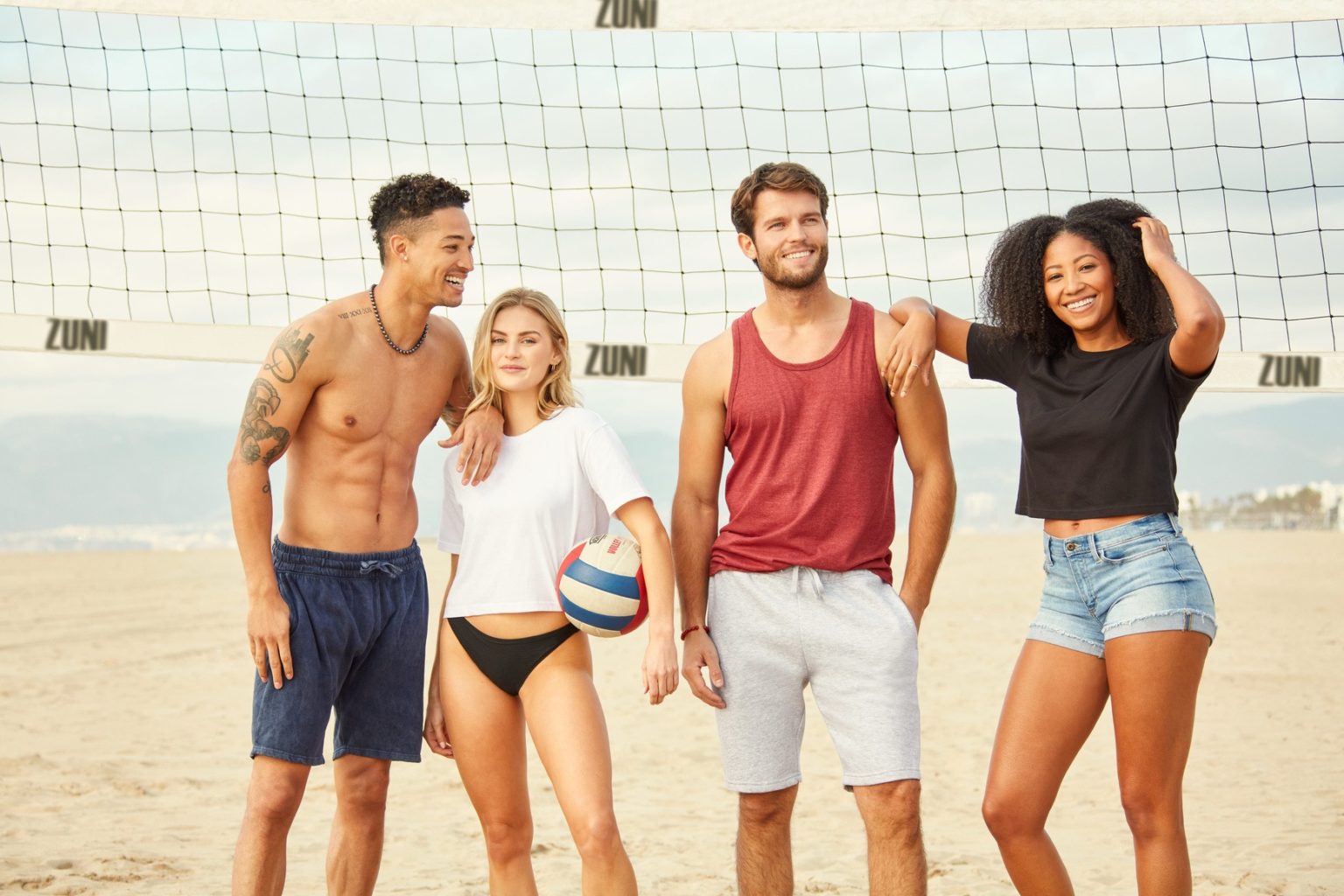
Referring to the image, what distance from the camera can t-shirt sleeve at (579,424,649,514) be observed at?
3.22m

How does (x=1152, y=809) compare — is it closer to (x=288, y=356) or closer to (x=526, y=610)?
(x=526, y=610)

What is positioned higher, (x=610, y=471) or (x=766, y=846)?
(x=610, y=471)

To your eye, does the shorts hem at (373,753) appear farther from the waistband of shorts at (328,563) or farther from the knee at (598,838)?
the knee at (598,838)

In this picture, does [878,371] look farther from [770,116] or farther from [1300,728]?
[1300,728]

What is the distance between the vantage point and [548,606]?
323 cm

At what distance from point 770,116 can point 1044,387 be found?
4192 millimetres

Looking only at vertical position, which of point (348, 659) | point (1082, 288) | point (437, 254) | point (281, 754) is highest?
point (437, 254)

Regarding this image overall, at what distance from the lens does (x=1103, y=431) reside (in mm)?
3129

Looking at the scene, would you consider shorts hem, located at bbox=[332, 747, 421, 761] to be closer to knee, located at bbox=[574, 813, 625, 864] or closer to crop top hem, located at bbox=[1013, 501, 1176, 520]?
knee, located at bbox=[574, 813, 625, 864]

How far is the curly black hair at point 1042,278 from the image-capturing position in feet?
10.6

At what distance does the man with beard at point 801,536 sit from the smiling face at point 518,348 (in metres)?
0.42

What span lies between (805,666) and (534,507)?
79 centimetres

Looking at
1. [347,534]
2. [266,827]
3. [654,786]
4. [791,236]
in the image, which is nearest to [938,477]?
[791,236]

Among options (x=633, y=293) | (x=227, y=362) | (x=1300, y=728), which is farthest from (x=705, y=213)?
(x=1300, y=728)
